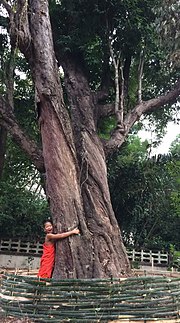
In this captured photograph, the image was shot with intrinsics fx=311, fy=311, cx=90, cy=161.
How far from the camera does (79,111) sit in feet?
22.6

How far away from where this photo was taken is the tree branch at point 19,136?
613cm

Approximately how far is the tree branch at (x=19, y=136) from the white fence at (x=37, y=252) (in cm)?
380

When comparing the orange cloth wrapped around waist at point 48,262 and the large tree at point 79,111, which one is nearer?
the orange cloth wrapped around waist at point 48,262

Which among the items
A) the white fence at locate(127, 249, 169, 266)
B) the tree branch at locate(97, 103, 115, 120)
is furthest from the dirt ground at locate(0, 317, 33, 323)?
the white fence at locate(127, 249, 169, 266)

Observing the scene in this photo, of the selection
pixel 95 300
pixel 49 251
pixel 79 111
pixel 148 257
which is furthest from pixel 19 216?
pixel 95 300

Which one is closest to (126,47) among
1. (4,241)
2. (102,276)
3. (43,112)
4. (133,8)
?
Answer: (133,8)

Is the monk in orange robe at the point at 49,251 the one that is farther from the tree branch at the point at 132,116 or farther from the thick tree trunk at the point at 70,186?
the tree branch at the point at 132,116

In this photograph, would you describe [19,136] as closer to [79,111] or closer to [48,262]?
[79,111]

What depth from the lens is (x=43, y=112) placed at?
529 centimetres

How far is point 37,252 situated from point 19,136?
4311 millimetres

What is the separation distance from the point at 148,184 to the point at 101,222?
5.04 meters

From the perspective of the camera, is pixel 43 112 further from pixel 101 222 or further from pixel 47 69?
pixel 101 222

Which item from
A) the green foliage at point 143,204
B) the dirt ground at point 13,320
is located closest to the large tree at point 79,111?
the dirt ground at point 13,320

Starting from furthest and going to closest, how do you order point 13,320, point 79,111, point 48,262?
point 79,111 < point 48,262 < point 13,320
